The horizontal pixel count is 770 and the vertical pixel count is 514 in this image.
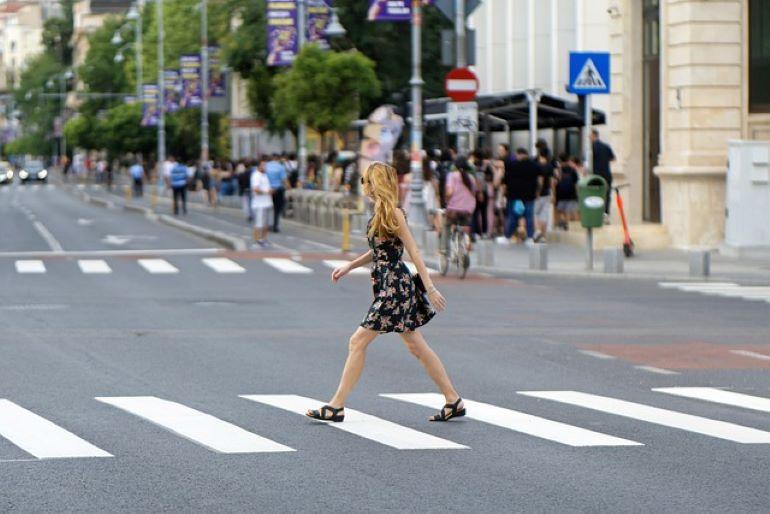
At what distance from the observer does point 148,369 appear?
14.7 metres

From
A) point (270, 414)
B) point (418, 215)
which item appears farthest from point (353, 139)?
point (270, 414)

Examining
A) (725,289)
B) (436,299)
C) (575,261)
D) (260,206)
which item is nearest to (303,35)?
(260,206)

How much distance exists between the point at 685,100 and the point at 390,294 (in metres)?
21.7

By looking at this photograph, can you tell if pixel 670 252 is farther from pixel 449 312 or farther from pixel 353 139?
pixel 353 139

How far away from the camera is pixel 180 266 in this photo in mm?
29594

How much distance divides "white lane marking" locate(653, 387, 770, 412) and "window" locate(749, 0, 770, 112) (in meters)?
19.9

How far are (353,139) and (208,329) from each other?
47232mm

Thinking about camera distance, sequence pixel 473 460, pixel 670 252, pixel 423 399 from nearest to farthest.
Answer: pixel 473 460, pixel 423 399, pixel 670 252

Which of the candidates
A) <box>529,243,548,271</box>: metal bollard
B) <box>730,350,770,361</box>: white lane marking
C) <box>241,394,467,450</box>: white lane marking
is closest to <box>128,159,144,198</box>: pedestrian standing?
<box>529,243,548,271</box>: metal bollard

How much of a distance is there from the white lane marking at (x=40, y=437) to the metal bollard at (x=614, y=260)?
15.6 m

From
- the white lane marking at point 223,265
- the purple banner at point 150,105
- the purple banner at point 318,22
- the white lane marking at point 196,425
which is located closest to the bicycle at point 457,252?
the white lane marking at point 223,265

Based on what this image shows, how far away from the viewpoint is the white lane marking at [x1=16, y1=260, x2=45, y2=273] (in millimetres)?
28609

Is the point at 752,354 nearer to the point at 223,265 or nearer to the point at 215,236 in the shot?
the point at 223,265

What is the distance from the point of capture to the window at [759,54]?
107 ft
